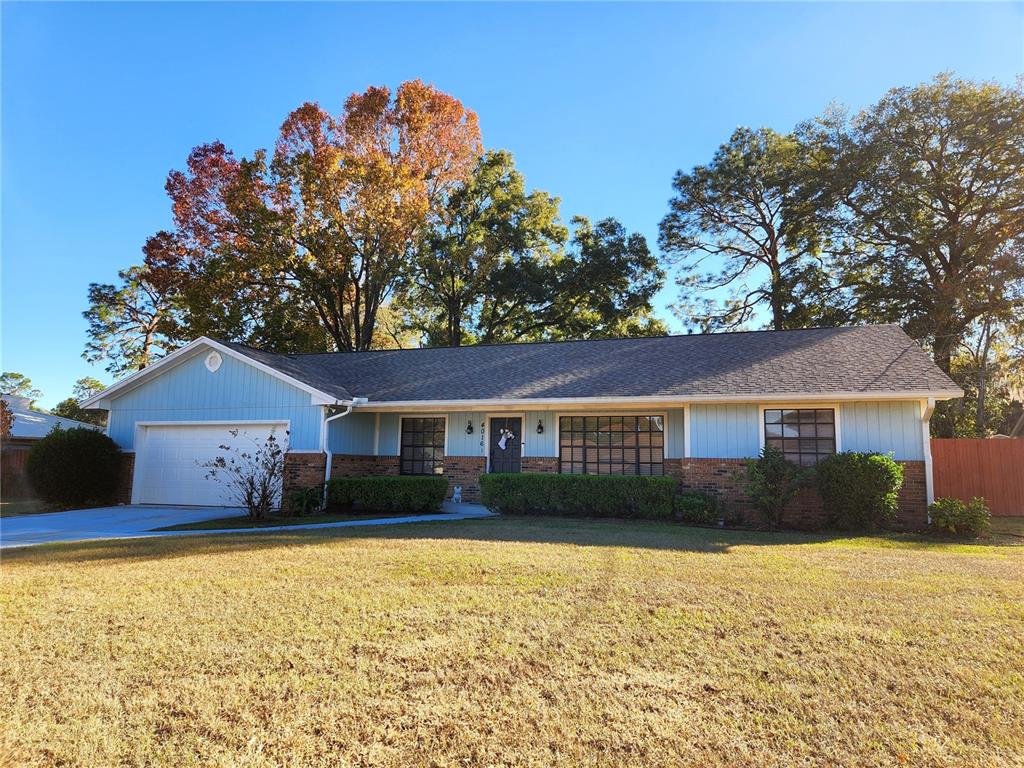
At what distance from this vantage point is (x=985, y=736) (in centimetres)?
285

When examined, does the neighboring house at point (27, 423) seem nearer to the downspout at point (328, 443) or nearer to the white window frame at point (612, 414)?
the downspout at point (328, 443)

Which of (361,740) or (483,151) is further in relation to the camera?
(483,151)

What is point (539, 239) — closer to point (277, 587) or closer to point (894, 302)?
point (894, 302)

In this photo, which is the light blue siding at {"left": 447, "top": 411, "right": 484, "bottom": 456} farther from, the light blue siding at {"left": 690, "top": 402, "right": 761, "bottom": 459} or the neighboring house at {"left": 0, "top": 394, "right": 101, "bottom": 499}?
the neighboring house at {"left": 0, "top": 394, "right": 101, "bottom": 499}

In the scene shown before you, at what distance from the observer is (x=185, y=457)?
14680 mm

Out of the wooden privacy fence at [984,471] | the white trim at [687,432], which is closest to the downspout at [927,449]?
the wooden privacy fence at [984,471]

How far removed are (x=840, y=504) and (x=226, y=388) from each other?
13.5 meters

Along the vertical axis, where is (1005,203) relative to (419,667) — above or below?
above

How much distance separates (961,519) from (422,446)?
11096 millimetres

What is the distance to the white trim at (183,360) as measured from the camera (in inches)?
525

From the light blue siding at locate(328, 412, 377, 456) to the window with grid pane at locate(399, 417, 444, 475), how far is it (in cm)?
83

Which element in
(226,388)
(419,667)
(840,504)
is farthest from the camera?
(226,388)

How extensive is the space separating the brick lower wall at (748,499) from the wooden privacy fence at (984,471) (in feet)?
12.1

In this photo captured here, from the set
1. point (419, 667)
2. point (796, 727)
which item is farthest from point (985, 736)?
point (419, 667)
